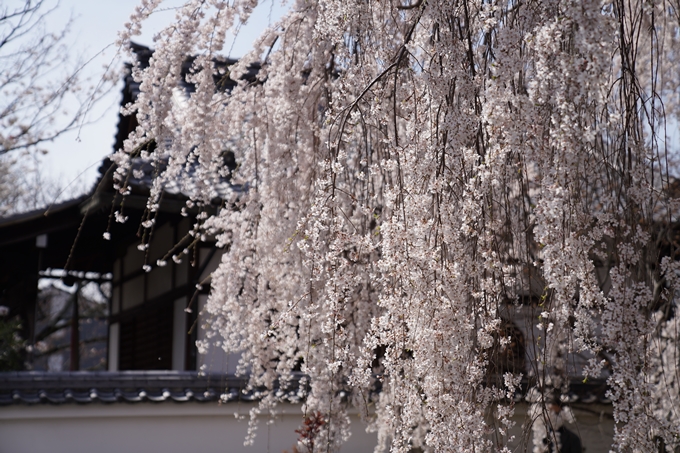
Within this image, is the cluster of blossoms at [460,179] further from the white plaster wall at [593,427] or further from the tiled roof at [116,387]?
the white plaster wall at [593,427]

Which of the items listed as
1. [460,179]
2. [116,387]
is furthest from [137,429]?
[460,179]

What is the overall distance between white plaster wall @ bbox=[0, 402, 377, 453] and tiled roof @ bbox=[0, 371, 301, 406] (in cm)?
10

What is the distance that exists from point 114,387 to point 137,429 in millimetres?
459

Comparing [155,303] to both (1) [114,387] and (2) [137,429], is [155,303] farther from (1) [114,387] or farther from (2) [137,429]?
(2) [137,429]

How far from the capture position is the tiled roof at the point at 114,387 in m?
5.98

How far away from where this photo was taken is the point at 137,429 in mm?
6246

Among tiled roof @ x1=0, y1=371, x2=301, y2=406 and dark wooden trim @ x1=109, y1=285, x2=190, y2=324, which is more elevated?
dark wooden trim @ x1=109, y1=285, x2=190, y2=324

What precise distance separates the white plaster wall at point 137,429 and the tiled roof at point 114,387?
0.34 ft

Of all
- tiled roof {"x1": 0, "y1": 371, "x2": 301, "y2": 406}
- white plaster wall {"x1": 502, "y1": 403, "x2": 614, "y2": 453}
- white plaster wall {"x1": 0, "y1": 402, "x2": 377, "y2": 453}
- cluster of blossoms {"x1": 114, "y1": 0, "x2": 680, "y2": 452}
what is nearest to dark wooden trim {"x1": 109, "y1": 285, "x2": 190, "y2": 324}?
tiled roof {"x1": 0, "y1": 371, "x2": 301, "y2": 406}

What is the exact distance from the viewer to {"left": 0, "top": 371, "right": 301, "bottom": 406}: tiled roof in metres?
5.98

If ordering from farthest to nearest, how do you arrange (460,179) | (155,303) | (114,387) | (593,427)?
(155,303)
(593,427)
(114,387)
(460,179)

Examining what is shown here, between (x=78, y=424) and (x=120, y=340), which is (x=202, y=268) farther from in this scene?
(x=120, y=340)

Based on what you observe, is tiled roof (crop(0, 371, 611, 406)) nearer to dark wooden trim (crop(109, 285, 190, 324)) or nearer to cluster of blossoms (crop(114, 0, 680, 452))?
dark wooden trim (crop(109, 285, 190, 324))

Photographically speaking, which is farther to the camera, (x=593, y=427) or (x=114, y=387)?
(x=593, y=427)
